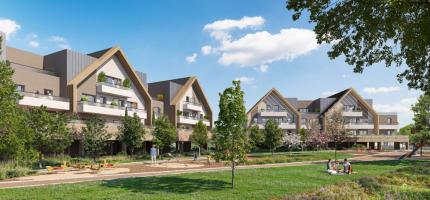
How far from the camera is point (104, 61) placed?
46.2m

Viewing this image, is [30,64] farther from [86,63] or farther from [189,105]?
[189,105]

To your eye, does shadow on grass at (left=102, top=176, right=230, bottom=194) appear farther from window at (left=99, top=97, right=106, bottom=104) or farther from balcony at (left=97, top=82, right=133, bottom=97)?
window at (left=99, top=97, right=106, bottom=104)

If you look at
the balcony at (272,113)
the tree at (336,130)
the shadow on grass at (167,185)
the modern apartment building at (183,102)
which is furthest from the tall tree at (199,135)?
the shadow on grass at (167,185)

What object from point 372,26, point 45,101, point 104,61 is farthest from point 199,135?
point 372,26

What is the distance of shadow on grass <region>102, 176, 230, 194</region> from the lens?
653 inches

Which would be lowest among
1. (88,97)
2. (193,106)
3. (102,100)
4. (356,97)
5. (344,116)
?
(344,116)

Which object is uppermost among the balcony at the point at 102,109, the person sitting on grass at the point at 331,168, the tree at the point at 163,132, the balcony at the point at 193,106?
the balcony at the point at 193,106

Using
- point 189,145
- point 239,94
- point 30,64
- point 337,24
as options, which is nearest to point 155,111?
point 189,145

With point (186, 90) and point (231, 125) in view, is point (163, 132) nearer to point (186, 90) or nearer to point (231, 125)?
point (186, 90)

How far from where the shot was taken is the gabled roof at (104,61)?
137ft

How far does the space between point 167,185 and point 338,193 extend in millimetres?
7903

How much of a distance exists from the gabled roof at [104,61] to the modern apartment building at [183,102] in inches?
234

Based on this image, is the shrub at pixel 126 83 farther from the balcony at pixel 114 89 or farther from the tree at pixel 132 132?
the tree at pixel 132 132

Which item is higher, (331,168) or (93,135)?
(93,135)
